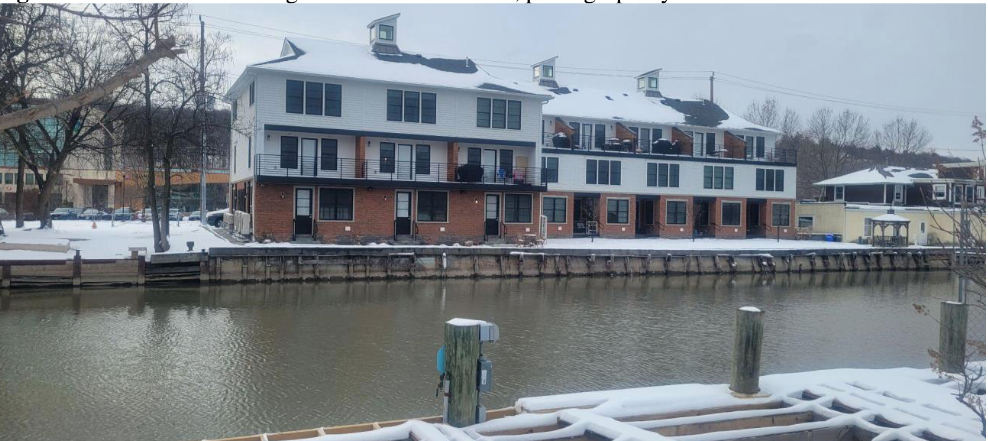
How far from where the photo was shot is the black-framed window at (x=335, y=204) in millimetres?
36031

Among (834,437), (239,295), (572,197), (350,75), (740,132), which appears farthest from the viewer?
(740,132)

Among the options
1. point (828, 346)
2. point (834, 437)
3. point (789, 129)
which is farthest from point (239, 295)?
point (789, 129)

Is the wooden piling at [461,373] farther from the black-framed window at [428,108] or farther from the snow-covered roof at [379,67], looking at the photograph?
the black-framed window at [428,108]

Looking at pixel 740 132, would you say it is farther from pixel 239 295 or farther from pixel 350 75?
pixel 239 295

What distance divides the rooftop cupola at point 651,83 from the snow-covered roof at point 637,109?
676 millimetres

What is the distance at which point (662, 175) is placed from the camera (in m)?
49.8

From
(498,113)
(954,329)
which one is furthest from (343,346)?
(498,113)

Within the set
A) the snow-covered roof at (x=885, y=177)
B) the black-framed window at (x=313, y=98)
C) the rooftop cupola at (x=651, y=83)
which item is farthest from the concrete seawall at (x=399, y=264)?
the rooftop cupola at (x=651, y=83)

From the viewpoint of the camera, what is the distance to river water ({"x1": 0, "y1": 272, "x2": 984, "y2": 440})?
41.9 ft

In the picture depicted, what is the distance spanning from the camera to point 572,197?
47.2 meters

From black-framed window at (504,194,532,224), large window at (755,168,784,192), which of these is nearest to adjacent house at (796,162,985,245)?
large window at (755,168,784,192)

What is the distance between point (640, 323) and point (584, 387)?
849cm

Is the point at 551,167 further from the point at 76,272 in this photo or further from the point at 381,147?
the point at 76,272

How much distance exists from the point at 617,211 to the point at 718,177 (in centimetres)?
776
